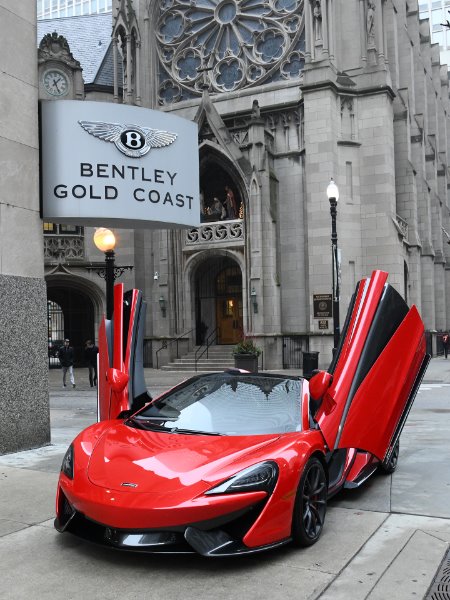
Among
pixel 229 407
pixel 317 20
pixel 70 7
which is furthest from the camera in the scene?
pixel 70 7

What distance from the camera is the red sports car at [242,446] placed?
422 centimetres

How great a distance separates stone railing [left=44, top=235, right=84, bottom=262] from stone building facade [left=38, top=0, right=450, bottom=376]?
1.04ft

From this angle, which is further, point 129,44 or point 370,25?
point 129,44

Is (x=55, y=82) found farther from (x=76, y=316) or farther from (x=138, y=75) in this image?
(x=76, y=316)

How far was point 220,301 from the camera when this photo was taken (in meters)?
31.6

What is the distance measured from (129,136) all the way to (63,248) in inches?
927

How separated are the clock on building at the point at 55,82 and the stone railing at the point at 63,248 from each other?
26.1ft

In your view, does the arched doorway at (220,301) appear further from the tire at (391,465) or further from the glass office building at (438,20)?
the glass office building at (438,20)

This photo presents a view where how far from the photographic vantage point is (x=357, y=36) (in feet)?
91.5

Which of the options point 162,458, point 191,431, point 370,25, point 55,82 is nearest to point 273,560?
point 162,458

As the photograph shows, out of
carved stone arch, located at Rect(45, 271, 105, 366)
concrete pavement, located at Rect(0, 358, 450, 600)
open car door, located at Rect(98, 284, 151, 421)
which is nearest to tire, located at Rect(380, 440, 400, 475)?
concrete pavement, located at Rect(0, 358, 450, 600)

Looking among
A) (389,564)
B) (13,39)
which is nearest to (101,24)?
(13,39)

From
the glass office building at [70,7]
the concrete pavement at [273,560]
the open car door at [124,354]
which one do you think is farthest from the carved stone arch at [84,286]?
the glass office building at [70,7]

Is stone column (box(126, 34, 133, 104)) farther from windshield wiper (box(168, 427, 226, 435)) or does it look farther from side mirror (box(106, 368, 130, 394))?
windshield wiper (box(168, 427, 226, 435))
